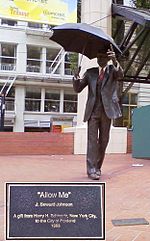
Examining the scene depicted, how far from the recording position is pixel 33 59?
34.3 metres

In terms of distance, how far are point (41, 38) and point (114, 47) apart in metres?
28.3

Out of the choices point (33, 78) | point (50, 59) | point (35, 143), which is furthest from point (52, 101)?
point (35, 143)

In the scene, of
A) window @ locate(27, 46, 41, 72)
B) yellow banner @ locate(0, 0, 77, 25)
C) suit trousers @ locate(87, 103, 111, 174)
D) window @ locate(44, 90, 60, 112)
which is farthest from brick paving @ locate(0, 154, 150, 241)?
window @ locate(44, 90, 60, 112)

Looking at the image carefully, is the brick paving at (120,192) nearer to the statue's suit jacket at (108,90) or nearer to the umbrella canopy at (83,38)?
the statue's suit jacket at (108,90)

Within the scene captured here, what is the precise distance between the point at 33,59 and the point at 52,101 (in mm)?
3768

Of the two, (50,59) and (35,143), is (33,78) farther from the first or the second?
(35,143)

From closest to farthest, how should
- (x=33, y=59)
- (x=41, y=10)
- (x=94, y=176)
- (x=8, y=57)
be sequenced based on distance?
(x=94, y=176) < (x=41, y=10) < (x=8, y=57) < (x=33, y=59)

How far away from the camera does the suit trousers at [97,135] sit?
685cm

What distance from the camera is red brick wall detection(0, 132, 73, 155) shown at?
14.5 m

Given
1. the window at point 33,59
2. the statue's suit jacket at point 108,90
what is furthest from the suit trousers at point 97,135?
the window at point 33,59

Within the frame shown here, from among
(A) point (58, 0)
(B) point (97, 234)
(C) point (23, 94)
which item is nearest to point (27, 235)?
(B) point (97, 234)

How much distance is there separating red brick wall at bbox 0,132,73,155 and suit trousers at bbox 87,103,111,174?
7818 millimetres

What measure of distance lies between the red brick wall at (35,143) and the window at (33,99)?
19.4 metres

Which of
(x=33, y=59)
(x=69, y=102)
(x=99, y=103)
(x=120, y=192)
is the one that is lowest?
(x=120, y=192)
